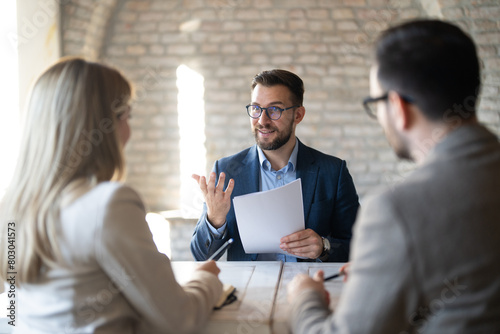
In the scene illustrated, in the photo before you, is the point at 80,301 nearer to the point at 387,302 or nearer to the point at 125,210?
the point at 125,210

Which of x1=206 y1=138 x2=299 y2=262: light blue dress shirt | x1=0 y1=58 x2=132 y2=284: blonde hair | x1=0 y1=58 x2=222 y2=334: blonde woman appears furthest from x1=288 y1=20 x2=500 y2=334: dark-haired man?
x1=206 y1=138 x2=299 y2=262: light blue dress shirt

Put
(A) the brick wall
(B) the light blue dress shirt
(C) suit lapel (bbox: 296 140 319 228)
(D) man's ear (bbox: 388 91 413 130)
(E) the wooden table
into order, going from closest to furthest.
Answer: (D) man's ear (bbox: 388 91 413 130) < (E) the wooden table < (C) suit lapel (bbox: 296 140 319 228) < (B) the light blue dress shirt < (A) the brick wall

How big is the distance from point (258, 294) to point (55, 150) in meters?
0.82

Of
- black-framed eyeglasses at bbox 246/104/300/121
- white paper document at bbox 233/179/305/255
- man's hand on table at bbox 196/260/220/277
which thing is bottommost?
man's hand on table at bbox 196/260/220/277

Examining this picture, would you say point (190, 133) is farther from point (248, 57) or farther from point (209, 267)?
point (209, 267)

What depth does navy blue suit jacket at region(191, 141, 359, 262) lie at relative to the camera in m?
2.19

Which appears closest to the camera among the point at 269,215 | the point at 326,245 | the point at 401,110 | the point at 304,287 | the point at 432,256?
the point at 432,256

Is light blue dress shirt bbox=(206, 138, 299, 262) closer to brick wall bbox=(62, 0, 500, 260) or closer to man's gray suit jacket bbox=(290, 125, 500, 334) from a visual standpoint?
man's gray suit jacket bbox=(290, 125, 500, 334)

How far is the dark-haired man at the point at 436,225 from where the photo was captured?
911 millimetres

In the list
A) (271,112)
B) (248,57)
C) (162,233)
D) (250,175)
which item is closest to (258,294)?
(250,175)

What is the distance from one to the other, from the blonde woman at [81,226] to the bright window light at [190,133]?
3004 mm

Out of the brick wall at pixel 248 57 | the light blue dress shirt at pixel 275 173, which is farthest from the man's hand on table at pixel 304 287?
the brick wall at pixel 248 57

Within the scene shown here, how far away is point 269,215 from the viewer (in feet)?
6.17

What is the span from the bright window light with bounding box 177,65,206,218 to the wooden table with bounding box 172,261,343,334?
2.30m
